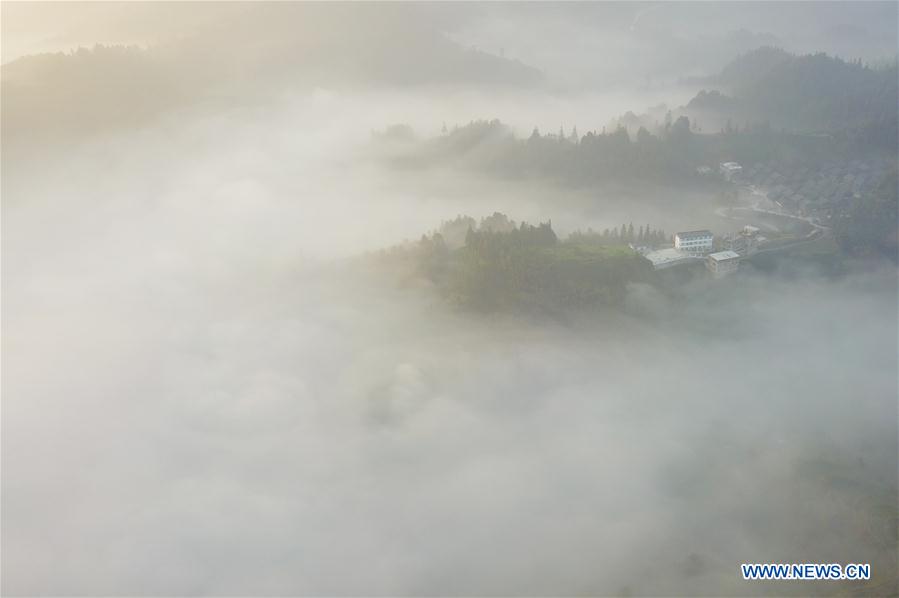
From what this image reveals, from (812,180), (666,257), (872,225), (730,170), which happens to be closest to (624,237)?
(666,257)

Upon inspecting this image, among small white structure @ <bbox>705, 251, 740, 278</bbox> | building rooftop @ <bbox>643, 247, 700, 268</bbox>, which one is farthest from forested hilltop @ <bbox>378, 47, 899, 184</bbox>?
small white structure @ <bbox>705, 251, 740, 278</bbox>

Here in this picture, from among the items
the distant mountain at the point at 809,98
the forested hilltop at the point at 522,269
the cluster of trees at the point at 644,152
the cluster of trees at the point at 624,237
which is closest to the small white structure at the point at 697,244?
the cluster of trees at the point at 624,237

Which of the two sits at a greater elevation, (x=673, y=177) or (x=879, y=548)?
(x=673, y=177)

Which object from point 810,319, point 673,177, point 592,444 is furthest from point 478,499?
point 673,177

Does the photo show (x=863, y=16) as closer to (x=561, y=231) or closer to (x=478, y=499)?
(x=561, y=231)

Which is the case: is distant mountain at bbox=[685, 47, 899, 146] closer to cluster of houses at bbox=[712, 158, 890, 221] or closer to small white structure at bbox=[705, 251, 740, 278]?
→ cluster of houses at bbox=[712, 158, 890, 221]

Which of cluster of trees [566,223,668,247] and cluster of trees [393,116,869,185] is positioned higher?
cluster of trees [393,116,869,185]

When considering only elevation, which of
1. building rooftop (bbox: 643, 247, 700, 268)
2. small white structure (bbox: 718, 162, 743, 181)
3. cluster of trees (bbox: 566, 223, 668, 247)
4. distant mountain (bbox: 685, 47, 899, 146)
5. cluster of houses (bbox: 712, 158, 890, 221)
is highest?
distant mountain (bbox: 685, 47, 899, 146)
